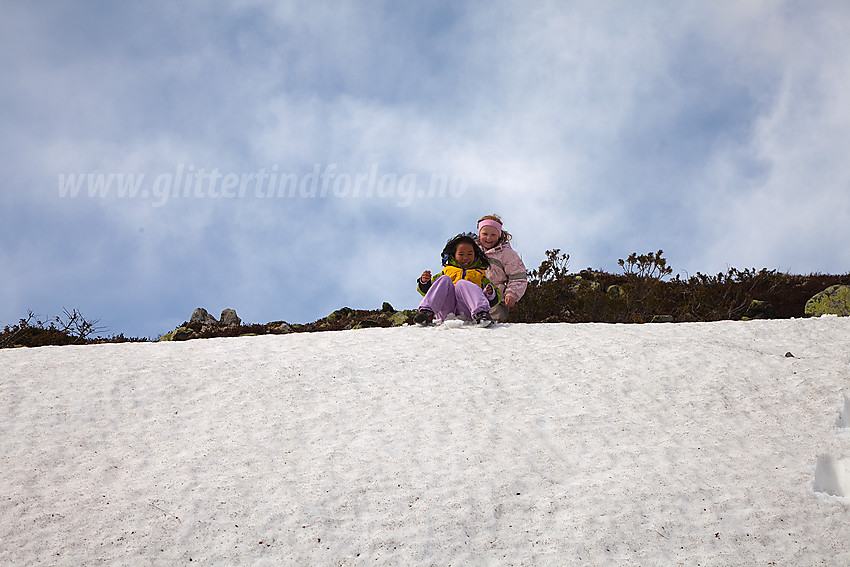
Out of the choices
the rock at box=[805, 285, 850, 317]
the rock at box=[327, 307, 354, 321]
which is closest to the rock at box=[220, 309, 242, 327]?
the rock at box=[327, 307, 354, 321]

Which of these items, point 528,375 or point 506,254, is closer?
point 528,375

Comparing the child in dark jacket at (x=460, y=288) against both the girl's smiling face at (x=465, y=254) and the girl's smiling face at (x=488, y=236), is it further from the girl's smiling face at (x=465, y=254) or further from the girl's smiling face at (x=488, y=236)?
the girl's smiling face at (x=488, y=236)

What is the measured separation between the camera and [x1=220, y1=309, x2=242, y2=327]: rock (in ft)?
45.7

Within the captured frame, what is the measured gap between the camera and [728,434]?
4734 mm

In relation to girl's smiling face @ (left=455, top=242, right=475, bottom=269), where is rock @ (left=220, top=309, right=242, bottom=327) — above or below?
below

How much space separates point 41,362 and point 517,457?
516cm

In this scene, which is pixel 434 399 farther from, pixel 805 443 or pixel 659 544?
pixel 805 443

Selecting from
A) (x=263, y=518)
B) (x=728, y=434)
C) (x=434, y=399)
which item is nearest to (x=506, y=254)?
(x=434, y=399)

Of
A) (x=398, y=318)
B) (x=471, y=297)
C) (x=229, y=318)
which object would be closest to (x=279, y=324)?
(x=229, y=318)

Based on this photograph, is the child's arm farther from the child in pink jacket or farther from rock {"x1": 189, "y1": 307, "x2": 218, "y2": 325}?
rock {"x1": 189, "y1": 307, "x2": 218, "y2": 325}

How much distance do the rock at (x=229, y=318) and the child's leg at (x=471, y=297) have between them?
→ 806 cm

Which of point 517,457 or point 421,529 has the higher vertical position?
point 517,457

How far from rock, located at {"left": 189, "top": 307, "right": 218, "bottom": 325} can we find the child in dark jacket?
8.16 metres

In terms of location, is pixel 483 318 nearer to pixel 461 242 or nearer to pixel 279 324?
pixel 461 242
